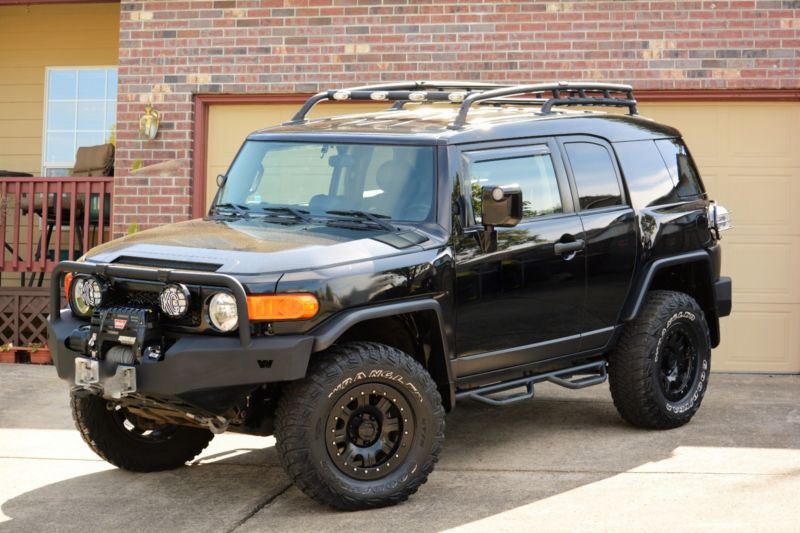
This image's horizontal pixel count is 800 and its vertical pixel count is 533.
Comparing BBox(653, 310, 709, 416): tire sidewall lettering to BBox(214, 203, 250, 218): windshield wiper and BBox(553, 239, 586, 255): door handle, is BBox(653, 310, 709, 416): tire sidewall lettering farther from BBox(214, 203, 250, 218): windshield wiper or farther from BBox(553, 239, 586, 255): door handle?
BBox(214, 203, 250, 218): windshield wiper

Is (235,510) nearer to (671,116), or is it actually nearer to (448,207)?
(448,207)

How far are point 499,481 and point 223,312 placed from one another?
1.87 m

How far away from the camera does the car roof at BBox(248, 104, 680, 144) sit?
661 cm

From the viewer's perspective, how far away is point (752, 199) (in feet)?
35.2

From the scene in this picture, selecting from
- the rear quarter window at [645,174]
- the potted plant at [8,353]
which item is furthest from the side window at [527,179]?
the potted plant at [8,353]

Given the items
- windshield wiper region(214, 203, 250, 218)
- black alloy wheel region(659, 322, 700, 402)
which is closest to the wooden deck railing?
windshield wiper region(214, 203, 250, 218)

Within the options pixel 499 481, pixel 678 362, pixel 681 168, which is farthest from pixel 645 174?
pixel 499 481

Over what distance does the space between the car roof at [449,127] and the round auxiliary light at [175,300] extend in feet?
5.20

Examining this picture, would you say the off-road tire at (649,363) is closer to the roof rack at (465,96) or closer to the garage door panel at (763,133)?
the roof rack at (465,96)

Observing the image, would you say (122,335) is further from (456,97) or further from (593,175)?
(593,175)

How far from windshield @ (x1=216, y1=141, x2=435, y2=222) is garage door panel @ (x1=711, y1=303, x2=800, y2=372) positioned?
17.2 ft

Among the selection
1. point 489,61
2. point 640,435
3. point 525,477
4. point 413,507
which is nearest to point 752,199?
point 489,61

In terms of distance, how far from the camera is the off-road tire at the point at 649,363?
741 cm

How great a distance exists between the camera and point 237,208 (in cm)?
680
